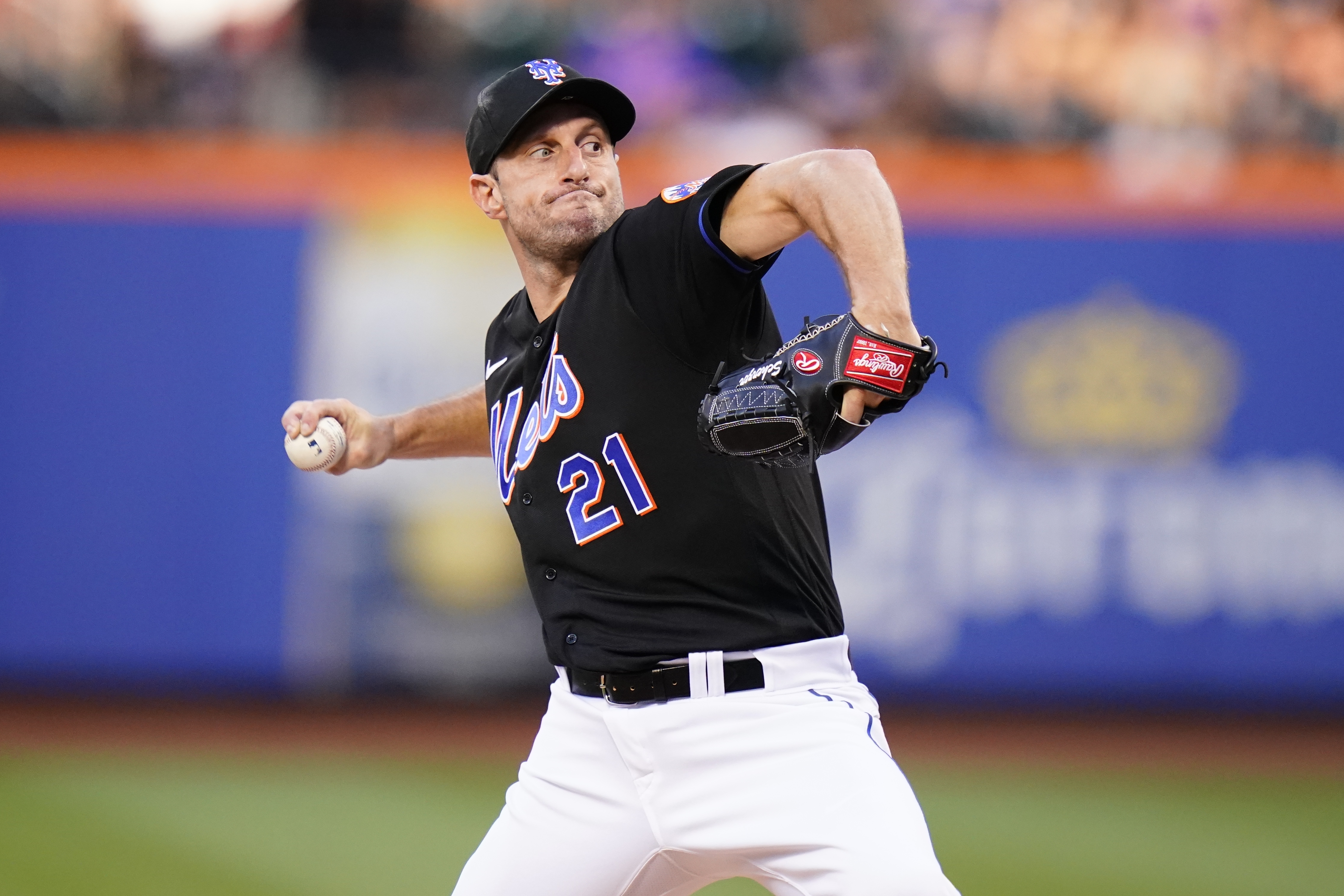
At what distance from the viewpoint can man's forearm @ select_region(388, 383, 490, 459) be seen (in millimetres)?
3645

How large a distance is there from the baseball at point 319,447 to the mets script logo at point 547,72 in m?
0.98

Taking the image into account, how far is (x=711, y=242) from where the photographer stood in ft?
8.46

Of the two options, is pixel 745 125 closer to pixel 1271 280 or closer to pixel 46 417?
pixel 1271 280

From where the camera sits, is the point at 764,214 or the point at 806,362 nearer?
the point at 806,362

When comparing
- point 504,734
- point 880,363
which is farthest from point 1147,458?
point 880,363

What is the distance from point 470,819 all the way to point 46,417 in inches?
146

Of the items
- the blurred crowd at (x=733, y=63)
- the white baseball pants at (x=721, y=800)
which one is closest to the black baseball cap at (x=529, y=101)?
the white baseball pants at (x=721, y=800)

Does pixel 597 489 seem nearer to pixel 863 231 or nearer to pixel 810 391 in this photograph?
pixel 810 391

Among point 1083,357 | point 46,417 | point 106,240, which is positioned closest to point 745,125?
point 1083,357

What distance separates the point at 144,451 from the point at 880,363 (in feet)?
21.7

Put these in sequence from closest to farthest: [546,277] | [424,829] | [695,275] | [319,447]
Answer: [695,275], [546,277], [319,447], [424,829]

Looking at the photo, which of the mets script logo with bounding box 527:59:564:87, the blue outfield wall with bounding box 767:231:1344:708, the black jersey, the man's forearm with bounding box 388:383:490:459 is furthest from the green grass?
the mets script logo with bounding box 527:59:564:87

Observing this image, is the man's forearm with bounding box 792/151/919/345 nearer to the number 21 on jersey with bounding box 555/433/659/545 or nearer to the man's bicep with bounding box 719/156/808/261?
the man's bicep with bounding box 719/156/808/261

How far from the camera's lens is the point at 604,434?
2.87 meters
